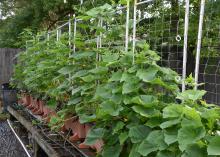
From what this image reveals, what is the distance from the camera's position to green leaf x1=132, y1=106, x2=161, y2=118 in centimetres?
179

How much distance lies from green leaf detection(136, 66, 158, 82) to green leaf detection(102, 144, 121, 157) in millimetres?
400

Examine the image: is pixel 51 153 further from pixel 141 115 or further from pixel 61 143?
pixel 141 115

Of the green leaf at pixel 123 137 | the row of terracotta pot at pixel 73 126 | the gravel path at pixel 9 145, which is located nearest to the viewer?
the green leaf at pixel 123 137

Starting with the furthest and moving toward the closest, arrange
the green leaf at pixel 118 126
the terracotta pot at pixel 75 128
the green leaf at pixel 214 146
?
1. the terracotta pot at pixel 75 128
2. the green leaf at pixel 118 126
3. the green leaf at pixel 214 146

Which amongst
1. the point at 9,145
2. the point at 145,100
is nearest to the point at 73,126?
the point at 145,100

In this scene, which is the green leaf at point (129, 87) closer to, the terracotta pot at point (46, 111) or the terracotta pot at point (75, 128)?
the terracotta pot at point (75, 128)

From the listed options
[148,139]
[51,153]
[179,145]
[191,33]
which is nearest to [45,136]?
[51,153]

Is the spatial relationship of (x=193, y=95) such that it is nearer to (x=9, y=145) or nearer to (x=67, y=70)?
(x=67, y=70)

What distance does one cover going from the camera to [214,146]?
1.38m

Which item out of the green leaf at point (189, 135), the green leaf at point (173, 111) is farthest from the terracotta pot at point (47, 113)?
the green leaf at point (189, 135)

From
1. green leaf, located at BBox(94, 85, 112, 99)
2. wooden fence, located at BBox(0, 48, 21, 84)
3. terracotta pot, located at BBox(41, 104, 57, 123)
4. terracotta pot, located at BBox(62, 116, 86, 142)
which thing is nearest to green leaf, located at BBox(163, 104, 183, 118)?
green leaf, located at BBox(94, 85, 112, 99)

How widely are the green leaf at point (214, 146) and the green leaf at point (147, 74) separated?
23.7 inches

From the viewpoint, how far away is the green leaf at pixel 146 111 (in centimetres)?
179

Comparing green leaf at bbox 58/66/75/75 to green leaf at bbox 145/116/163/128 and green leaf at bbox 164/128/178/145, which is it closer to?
green leaf at bbox 145/116/163/128
